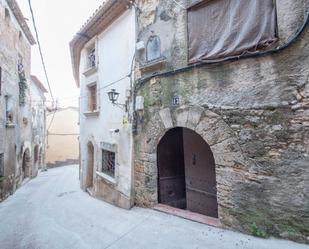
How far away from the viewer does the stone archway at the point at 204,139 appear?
3.36m

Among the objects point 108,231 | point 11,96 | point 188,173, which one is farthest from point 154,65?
point 11,96

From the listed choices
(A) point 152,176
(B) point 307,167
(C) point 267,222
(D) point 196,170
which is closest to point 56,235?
(A) point 152,176

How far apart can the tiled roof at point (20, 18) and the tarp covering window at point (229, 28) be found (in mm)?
8449

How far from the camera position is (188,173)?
507 cm

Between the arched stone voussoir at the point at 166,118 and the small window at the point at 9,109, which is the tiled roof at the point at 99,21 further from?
the small window at the point at 9,109

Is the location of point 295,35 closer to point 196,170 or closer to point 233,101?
point 233,101

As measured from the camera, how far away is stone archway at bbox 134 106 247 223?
3.36m

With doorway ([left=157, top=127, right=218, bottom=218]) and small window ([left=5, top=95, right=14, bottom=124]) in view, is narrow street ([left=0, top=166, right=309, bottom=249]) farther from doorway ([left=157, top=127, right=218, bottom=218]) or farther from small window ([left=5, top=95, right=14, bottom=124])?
small window ([left=5, top=95, right=14, bottom=124])

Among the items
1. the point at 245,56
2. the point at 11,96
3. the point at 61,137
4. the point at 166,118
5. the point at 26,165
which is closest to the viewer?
the point at 245,56

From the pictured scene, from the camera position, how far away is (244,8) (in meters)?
3.42

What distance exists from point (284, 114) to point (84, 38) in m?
7.50

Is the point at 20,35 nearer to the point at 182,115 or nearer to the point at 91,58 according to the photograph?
the point at 91,58

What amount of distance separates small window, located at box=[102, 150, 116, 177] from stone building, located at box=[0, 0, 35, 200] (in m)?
4.01

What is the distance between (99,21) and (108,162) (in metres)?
4.52
